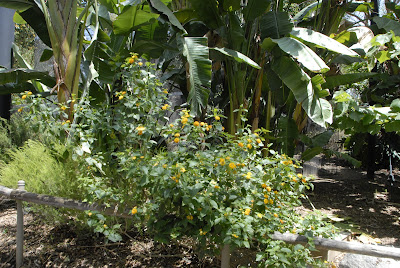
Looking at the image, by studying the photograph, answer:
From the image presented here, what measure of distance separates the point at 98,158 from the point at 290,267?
171 cm

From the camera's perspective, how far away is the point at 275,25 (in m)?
4.42

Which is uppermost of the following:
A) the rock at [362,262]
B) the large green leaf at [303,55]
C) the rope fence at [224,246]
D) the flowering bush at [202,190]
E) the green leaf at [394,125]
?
the large green leaf at [303,55]

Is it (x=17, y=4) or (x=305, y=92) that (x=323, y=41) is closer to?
(x=305, y=92)

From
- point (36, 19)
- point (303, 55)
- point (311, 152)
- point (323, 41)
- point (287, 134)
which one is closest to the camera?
point (303, 55)

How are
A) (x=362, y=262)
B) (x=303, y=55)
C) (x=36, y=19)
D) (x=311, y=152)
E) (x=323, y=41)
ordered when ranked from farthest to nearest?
(x=311, y=152), (x=36, y=19), (x=323, y=41), (x=303, y=55), (x=362, y=262)

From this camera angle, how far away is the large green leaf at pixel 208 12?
4.17m

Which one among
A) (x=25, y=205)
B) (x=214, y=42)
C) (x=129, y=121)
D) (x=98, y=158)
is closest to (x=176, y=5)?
(x=214, y=42)

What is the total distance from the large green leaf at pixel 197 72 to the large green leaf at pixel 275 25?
1.11 m

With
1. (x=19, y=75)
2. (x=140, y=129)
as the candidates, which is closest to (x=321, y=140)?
(x=140, y=129)

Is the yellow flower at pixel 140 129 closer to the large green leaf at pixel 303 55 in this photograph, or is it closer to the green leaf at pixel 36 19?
the large green leaf at pixel 303 55

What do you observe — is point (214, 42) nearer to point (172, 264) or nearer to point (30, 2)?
point (30, 2)

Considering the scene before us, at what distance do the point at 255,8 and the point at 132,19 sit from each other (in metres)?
1.60

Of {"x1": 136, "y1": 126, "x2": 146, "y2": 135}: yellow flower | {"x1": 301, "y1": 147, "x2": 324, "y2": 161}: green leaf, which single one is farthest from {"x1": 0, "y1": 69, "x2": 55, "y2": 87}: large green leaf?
{"x1": 301, "y1": 147, "x2": 324, "y2": 161}: green leaf

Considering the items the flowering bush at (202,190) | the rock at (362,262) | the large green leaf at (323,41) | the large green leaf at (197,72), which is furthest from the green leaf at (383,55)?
the flowering bush at (202,190)
